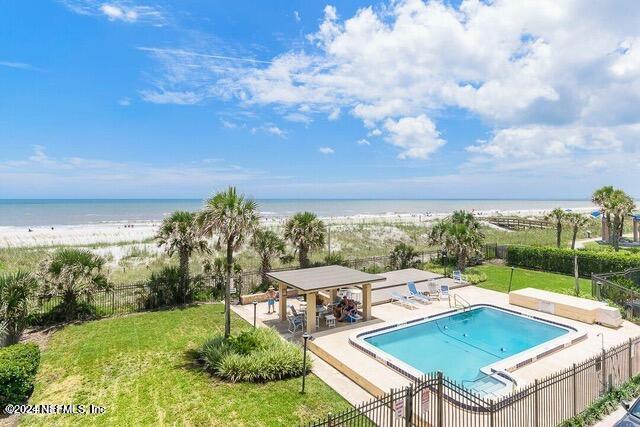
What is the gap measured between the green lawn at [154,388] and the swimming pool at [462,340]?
3.55m

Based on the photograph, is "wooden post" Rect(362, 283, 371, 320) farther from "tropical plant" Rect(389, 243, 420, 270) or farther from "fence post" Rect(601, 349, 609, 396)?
"tropical plant" Rect(389, 243, 420, 270)

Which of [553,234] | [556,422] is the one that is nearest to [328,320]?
[556,422]

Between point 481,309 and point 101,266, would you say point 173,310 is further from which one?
point 481,309

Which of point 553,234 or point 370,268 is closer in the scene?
point 370,268

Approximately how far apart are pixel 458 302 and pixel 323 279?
8.03 m

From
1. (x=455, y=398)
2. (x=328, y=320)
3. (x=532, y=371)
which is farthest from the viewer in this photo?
(x=328, y=320)

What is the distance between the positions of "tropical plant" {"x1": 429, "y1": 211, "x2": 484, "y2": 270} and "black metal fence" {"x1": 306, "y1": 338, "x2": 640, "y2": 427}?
14.7 metres

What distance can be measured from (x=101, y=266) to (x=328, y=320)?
1020 centimetres

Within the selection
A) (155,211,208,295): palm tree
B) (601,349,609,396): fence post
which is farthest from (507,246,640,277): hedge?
(155,211,208,295): palm tree

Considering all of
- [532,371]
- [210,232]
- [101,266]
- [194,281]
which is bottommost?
[532,371]

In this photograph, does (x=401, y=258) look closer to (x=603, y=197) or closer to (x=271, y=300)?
(x=271, y=300)

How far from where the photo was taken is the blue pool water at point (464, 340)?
11711mm

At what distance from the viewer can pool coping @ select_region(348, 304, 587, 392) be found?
1021 cm

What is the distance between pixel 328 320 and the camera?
46.9ft
